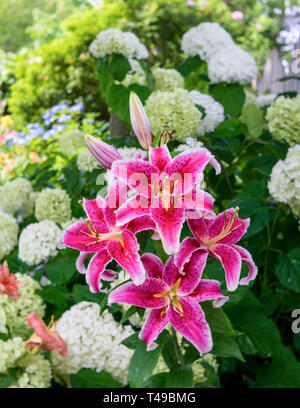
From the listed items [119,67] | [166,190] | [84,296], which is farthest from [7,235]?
[166,190]

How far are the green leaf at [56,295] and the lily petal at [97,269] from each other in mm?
578

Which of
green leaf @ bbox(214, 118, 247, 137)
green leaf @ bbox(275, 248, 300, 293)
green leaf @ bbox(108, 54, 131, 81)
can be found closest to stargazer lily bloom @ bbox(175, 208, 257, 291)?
green leaf @ bbox(275, 248, 300, 293)

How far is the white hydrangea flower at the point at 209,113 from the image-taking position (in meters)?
1.45

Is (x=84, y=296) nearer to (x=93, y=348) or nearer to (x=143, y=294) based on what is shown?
(x=93, y=348)

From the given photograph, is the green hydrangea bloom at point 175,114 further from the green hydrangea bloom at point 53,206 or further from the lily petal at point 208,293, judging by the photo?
the lily petal at point 208,293

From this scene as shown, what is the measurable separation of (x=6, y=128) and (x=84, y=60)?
106cm

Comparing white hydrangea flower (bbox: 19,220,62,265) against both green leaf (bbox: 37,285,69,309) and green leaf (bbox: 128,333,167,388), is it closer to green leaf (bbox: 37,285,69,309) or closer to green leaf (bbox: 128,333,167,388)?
green leaf (bbox: 37,285,69,309)

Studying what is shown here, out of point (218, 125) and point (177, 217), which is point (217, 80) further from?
point (177, 217)

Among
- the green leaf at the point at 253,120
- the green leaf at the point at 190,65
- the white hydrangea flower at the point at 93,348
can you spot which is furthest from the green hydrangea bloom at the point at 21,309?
the green leaf at the point at 190,65

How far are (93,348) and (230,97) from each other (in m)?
0.98

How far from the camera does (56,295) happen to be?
4.07 feet

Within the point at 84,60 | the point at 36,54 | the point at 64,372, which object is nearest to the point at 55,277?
the point at 64,372

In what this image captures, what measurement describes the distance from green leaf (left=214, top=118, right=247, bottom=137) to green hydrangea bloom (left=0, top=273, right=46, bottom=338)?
72 centimetres

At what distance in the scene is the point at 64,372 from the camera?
112 cm
